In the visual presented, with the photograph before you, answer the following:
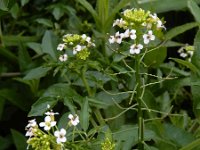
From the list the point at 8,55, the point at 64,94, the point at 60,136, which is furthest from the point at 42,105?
the point at 8,55

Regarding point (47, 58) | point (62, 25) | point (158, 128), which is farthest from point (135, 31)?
point (62, 25)

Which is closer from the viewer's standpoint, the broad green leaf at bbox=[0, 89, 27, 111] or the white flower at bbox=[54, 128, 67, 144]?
the white flower at bbox=[54, 128, 67, 144]

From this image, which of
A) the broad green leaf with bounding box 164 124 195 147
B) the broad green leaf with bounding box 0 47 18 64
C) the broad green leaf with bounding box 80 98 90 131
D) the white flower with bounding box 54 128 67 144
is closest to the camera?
the white flower with bounding box 54 128 67 144

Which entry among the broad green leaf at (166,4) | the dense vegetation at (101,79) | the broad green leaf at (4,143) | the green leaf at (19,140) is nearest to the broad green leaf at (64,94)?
the dense vegetation at (101,79)

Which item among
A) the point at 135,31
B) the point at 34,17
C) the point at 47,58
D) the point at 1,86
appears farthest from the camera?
the point at 34,17

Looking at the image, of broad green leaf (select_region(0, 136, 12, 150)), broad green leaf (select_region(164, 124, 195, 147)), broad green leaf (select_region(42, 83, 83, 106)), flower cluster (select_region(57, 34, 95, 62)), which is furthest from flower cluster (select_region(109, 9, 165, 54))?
broad green leaf (select_region(0, 136, 12, 150))

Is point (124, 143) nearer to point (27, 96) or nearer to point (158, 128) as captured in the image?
point (158, 128)

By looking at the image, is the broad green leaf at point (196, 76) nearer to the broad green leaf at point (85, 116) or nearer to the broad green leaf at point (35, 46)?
the broad green leaf at point (85, 116)

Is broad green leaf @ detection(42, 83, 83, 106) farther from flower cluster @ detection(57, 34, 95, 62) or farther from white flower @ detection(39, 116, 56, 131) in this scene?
white flower @ detection(39, 116, 56, 131)
